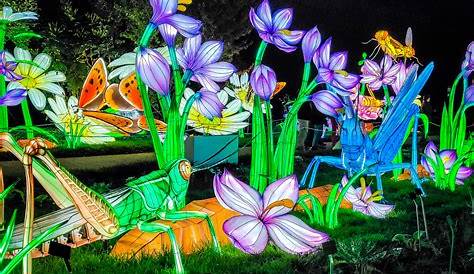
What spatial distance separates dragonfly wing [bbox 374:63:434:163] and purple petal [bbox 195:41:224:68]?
2.17 meters

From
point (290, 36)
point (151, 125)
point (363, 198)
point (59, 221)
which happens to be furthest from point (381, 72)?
point (59, 221)

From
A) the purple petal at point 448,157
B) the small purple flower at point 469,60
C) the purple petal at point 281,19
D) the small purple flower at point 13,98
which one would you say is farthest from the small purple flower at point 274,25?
the small purple flower at point 469,60

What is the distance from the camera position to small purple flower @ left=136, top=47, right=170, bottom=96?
130 inches

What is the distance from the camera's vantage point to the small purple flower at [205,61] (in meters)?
3.73

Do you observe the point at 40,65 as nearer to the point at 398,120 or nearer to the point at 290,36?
the point at 290,36

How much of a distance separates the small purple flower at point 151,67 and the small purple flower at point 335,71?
4.46 feet

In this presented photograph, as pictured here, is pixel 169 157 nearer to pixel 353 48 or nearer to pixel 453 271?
pixel 453 271

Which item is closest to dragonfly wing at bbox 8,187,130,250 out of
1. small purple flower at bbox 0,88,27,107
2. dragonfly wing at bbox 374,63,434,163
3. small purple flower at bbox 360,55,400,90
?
small purple flower at bbox 0,88,27,107

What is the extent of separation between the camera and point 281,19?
400cm

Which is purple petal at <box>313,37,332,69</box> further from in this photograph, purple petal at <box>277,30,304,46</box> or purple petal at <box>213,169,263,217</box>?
purple petal at <box>213,169,263,217</box>

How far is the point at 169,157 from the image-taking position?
12.2 ft

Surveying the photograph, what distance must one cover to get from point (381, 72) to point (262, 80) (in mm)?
2860

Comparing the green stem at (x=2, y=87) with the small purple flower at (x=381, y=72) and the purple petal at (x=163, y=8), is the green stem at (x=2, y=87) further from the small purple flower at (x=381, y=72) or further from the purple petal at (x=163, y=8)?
the small purple flower at (x=381, y=72)

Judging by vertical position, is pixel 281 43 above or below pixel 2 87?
above
